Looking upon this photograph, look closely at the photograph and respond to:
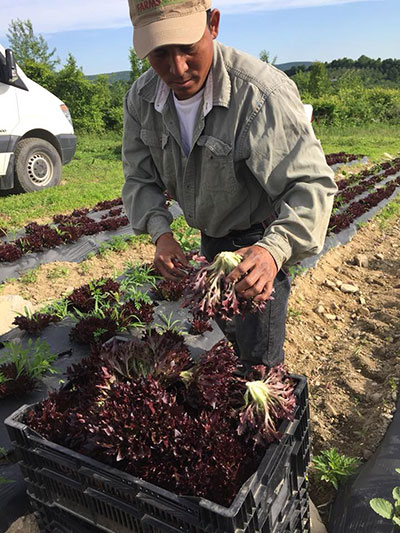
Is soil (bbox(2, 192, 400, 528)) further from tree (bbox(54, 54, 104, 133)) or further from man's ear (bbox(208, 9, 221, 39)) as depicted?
tree (bbox(54, 54, 104, 133))

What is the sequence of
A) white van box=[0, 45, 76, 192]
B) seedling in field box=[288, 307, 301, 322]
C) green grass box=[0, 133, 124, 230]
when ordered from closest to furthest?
seedling in field box=[288, 307, 301, 322]
green grass box=[0, 133, 124, 230]
white van box=[0, 45, 76, 192]

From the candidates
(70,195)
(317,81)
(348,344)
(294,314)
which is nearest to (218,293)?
(348,344)

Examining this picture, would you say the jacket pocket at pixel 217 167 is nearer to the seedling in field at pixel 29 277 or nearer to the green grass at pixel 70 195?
the seedling in field at pixel 29 277

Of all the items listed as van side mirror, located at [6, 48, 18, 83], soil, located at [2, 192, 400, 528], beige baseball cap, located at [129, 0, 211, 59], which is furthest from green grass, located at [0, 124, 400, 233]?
beige baseball cap, located at [129, 0, 211, 59]

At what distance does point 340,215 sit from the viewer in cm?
740

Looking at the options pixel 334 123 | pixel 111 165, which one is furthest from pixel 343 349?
pixel 334 123

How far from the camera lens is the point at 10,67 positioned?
869 cm

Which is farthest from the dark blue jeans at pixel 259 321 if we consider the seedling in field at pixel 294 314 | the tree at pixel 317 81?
the tree at pixel 317 81

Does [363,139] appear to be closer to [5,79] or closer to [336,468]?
[5,79]

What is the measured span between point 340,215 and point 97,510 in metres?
6.51

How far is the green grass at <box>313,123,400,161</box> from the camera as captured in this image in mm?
16641

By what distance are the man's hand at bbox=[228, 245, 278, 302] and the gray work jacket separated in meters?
0.05

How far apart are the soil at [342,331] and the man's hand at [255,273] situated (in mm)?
1528

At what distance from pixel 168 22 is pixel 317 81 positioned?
4110 centimetres
